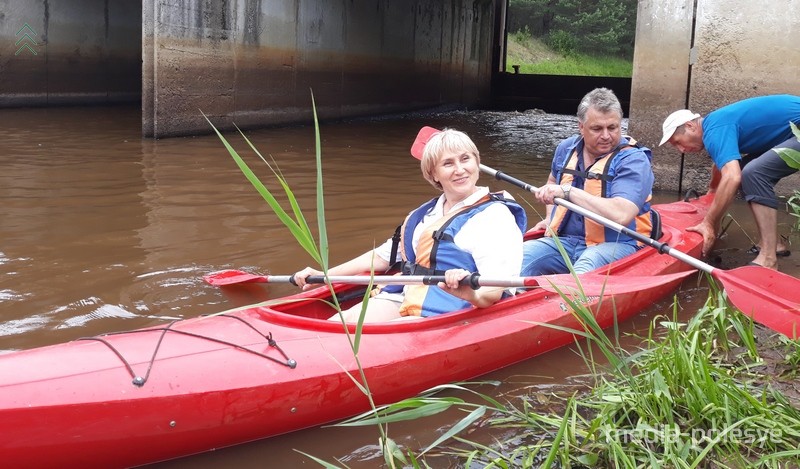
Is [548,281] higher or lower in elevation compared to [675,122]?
lower

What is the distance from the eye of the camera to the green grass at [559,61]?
111 feet

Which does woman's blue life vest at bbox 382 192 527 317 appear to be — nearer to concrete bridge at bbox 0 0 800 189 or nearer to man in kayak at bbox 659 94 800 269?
man in kayak at bbox 659 94 800 269

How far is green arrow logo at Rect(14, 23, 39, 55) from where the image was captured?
12.3 meters

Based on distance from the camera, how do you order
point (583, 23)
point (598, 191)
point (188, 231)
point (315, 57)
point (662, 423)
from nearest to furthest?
point (662, 423)
point (598, 191)
point (188, 231)
point (315, 57)
point (583, 23)

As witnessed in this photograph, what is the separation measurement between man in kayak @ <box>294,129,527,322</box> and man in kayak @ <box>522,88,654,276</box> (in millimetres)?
876

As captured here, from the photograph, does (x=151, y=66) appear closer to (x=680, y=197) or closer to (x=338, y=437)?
(x=680, y=197)

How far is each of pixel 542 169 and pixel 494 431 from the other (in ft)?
20.9

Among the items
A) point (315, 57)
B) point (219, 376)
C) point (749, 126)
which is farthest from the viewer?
point (315, 57)

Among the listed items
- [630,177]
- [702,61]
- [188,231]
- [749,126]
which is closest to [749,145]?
[749,126]

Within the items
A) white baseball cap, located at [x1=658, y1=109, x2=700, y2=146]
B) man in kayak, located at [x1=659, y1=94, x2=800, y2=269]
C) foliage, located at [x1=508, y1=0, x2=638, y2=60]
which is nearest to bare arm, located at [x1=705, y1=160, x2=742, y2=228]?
man in kayak, located at [x1=659, y1=94, x2=800, y2=269]

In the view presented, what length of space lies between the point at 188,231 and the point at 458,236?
276cm

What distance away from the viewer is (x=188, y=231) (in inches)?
213

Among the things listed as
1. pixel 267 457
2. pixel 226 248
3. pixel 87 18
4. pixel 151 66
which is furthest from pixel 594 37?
pixel 267 457

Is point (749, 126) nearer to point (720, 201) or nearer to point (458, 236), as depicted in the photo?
point (720, 201)
